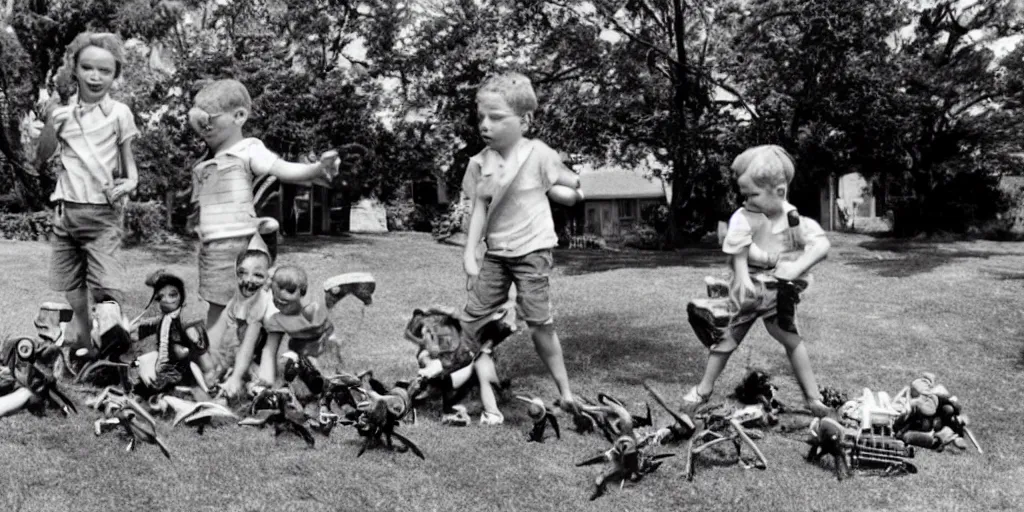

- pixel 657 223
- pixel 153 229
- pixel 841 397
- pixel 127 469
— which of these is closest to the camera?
pixel 127 469

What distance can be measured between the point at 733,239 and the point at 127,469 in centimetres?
343

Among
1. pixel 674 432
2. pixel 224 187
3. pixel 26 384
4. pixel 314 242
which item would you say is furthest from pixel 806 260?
pixel 314 242

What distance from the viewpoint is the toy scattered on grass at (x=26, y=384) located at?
4.66 m

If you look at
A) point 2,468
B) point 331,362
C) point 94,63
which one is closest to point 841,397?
point 331,362

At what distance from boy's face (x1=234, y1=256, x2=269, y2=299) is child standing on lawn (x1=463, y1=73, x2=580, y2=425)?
1228mm

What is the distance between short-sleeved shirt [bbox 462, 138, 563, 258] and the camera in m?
5.00

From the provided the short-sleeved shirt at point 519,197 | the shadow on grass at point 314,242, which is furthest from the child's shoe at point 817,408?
the shadow on grass at point 314,242

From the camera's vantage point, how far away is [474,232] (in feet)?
16.6

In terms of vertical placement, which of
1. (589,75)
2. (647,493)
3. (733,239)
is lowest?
(647,493)

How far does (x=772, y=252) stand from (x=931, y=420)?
1.25 metres

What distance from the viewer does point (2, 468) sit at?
395 centimetres

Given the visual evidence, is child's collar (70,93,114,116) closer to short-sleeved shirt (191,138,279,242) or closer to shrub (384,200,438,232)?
short-sleeved shirt (191,138,279,242)

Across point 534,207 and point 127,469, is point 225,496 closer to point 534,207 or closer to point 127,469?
point 127,469

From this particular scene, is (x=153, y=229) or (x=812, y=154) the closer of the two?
(x=153, y=229)
